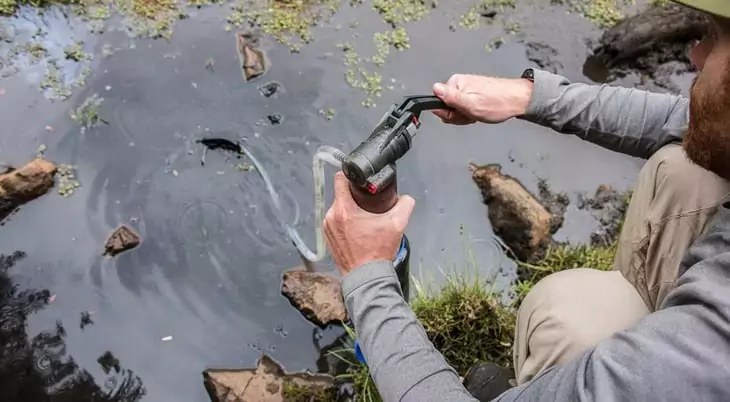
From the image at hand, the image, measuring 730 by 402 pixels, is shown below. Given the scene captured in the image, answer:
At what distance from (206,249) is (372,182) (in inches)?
48.3

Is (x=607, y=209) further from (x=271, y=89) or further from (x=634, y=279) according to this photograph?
(x=271, y=89)

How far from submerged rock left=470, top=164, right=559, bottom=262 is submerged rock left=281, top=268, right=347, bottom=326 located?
0.66m

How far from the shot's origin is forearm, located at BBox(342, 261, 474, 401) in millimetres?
1276

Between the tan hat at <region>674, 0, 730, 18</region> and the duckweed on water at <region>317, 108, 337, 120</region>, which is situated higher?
the tan hat at <region>674, 0, 730, 18</region>

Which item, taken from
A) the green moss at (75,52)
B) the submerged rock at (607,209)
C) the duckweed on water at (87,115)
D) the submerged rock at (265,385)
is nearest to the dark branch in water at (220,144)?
the duckweed on water at (87,115)

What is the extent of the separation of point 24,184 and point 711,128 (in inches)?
87.4

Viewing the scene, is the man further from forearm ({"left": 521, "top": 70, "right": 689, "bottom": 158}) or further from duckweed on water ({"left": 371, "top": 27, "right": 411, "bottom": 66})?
duckweed on water ({"left": 371, "top": 27, "right": 411, "bottom": 66})

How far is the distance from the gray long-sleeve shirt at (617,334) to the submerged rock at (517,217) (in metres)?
0.64

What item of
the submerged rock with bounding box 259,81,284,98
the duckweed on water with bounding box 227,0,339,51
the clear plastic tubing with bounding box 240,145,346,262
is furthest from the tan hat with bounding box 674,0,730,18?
the duckweed on water with bounding box 227,0,339,51

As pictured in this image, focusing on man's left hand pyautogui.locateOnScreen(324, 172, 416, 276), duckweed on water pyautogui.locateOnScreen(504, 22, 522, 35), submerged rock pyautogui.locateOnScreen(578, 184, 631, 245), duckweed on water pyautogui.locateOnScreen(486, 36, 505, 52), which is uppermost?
man's left hand pyautogui.locateOnScreen(324, 172, 416, 276)

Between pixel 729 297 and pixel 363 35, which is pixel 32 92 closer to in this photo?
pixel 363 35

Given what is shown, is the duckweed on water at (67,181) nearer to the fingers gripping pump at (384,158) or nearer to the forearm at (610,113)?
the fingers gripping pump at (384,158)

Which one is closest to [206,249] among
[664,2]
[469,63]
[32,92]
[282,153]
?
[282,153]

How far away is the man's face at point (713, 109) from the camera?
3.81 feet
